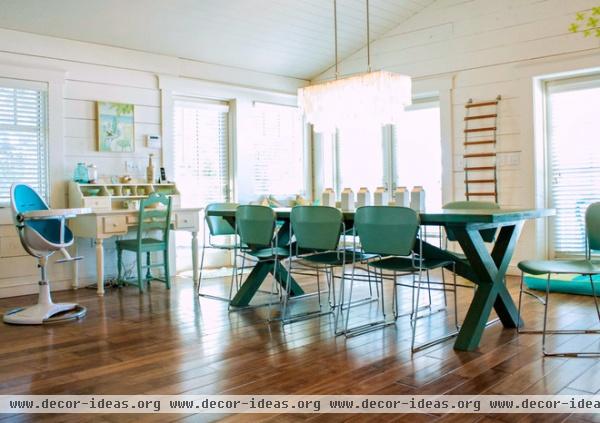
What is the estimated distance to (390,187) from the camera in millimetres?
7238

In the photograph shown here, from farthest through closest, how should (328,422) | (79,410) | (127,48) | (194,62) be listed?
(194,62) < (127,48) < (79,410) < (328,422)

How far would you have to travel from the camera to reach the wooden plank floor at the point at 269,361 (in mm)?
2631

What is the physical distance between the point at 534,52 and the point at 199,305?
172 inches

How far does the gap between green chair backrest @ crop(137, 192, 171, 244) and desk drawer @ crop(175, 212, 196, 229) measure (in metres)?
0.13

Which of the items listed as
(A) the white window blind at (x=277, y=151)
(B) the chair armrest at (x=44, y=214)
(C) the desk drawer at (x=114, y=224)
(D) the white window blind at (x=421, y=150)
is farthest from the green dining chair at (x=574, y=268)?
(A) the white window blind at (x=277, y=151)

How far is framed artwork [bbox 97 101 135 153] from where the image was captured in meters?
5.88

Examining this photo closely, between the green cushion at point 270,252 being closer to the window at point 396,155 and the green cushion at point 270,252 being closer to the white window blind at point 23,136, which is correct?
the white window blind at point 23,136

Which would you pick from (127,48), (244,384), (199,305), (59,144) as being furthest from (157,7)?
(244,384)

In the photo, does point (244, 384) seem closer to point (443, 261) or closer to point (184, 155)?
point (443, 261)

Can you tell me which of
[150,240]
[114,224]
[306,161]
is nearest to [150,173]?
[150,240]

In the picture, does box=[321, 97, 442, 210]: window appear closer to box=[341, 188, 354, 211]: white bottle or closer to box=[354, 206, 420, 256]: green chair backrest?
box=[341, 188, 354, 211]: white bottle

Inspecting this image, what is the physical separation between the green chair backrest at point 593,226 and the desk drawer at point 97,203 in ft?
14.7

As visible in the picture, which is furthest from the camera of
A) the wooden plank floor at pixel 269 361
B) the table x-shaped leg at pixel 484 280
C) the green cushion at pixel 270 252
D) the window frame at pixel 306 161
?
the window frame at pixel 306 161

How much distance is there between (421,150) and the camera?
6.88 m
